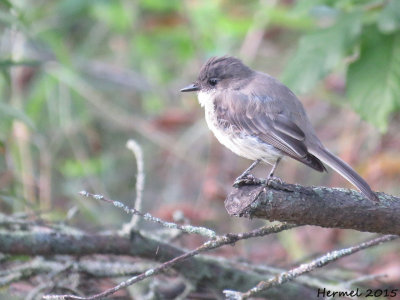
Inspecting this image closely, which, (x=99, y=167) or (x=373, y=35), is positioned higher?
(x=99, y=167)

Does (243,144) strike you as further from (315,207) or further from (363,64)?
(315,207)

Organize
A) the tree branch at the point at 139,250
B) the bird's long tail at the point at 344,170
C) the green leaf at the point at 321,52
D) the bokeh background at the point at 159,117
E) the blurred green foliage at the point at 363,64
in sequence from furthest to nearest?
the bokeh background at the point at 159,117, the blurred green foliage at the point at 363,64, the green leaf at the point at 321,52, the tree branch at the point at 139,250, the bird's long tail at the point at 344,170

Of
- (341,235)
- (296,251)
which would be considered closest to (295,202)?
(296,251)

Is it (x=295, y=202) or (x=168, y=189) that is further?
(x=168, y=189)

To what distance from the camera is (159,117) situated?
24.4 feet

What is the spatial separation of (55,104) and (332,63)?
3520 mm

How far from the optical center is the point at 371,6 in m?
3.99

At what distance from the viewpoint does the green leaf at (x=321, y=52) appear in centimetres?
398

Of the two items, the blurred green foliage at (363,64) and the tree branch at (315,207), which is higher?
the blurred green foliage at (363,64)

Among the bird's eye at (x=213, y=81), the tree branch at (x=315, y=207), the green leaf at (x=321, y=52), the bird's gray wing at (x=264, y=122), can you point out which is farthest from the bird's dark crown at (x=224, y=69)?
the tree branch at (x=315, y=207)

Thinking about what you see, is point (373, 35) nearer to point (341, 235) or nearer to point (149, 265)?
point (149, 265)

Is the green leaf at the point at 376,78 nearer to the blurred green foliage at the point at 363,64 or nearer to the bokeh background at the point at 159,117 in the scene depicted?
the blurred green foliage at the point at 363,64

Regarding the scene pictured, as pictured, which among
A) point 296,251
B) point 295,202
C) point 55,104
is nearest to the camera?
point 295,202

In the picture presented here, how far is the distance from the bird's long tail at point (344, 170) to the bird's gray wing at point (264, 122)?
56mm
